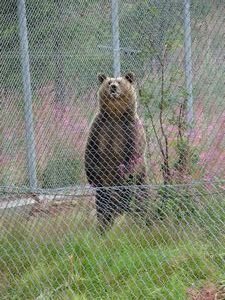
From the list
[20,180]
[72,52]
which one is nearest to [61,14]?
[72,52]

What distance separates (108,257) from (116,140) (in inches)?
55.7

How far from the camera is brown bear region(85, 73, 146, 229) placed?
15.9 ft

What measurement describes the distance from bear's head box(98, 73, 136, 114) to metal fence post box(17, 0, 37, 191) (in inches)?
24.4

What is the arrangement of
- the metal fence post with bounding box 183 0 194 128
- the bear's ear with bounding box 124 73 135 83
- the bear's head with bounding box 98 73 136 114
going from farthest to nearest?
1. the bear's head with bounding box 98 73 136 114
2. the bear's ear with bounding box 124 73 135 83
3. the metal fence post with bounding box 183 0 194 128

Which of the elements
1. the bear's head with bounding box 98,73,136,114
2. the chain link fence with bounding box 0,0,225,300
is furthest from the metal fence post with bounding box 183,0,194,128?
the bear's head with bounding box 98,73,136,114

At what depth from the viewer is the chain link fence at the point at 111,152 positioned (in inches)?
143

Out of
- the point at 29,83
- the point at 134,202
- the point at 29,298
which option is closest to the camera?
the point at 29,298

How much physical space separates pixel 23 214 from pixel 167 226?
1.23 m

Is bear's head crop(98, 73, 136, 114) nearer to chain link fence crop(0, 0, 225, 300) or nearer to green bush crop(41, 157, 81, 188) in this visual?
chain link fence crop(0, 0, 225, 300)

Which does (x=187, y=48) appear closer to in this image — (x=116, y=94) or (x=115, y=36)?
(x=115, y=36)

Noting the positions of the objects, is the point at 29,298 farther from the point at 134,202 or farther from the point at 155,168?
the point at 155,168

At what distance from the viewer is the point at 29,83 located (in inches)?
209

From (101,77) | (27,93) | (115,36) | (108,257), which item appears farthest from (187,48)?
(27,93)

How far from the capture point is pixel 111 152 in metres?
5.02
